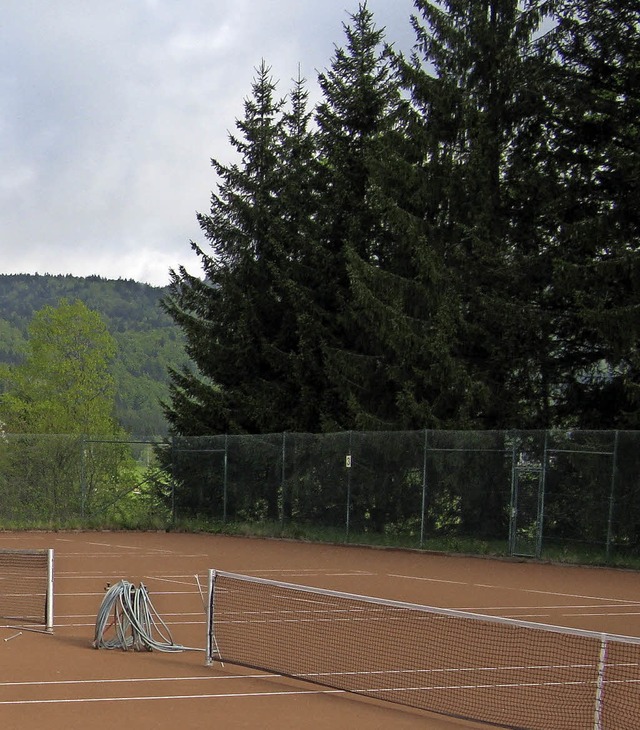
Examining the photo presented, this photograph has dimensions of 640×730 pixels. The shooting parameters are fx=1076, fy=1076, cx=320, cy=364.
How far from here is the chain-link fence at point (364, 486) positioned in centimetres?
2064

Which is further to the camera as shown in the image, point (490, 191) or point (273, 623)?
point (490, 191)

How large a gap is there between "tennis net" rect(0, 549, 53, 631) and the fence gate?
29.9 ft

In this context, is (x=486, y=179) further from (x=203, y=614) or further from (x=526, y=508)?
(x=203, y=614)

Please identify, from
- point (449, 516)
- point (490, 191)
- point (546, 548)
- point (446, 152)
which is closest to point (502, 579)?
point (546, 548)

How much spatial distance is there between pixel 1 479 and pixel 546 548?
15.2 meters

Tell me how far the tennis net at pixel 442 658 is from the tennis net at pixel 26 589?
191 cm

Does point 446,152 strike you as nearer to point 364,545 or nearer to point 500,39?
point 500,39

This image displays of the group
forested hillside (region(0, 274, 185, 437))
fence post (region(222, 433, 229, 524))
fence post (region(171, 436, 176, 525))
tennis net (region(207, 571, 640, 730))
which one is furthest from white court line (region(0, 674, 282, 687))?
forested hillside (region(0, 274, 185, 437))

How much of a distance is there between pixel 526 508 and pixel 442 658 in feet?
39.0

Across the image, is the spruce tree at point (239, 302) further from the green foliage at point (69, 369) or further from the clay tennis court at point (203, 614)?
the green foliage at point (69, 369)

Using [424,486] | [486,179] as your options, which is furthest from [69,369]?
[424,486]

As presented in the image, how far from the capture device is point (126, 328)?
15825 centimetres

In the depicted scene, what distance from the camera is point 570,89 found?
2580 centimetres

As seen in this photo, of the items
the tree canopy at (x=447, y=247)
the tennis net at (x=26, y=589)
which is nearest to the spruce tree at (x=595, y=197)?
the tree canopy at (x=447, y=247)
